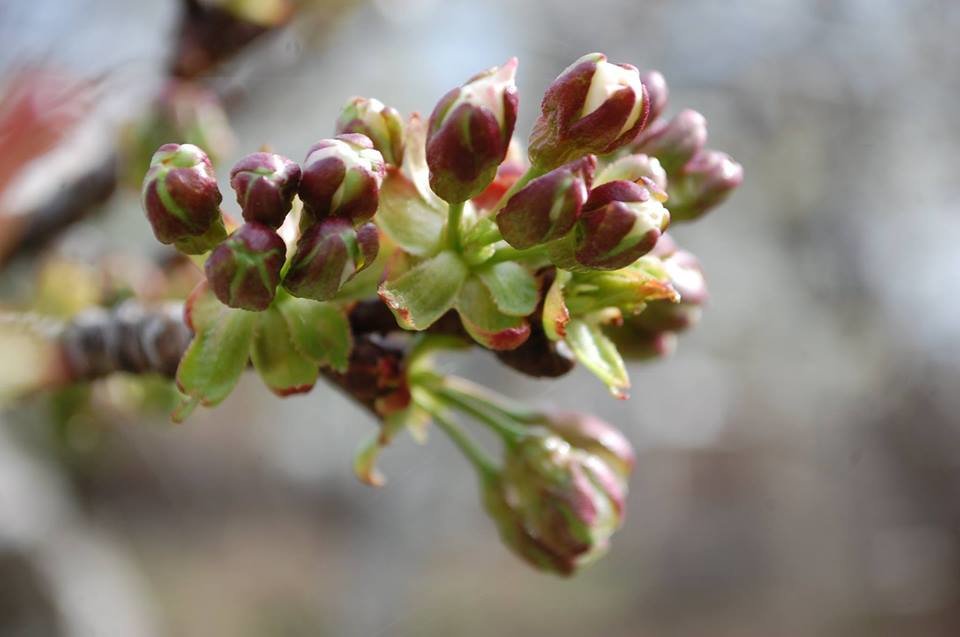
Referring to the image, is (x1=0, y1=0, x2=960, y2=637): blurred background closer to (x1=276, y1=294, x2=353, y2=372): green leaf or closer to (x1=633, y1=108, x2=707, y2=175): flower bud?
(x1=276, y1=294, x2=353, y2=372): green leaf

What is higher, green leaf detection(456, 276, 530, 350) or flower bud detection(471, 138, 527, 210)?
flower bud detection(471, 138, 527, 210)

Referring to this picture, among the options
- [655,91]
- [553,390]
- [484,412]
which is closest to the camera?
[655,91]

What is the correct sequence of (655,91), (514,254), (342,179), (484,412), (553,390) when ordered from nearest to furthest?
(342,179)
(514,254)
(655,91)
(484,412)
(553,390)

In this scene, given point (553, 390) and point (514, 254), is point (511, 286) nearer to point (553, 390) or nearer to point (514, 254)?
point (514, 254)

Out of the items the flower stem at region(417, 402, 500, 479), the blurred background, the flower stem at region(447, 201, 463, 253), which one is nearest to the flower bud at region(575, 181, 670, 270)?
the flower stem at region(447, 201, 463, 253)

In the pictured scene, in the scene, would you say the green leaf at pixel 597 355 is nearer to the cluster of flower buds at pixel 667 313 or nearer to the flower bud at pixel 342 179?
the cluster of flower buds at pixel 667 313

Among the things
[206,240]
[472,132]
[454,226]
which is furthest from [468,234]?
[206,240]

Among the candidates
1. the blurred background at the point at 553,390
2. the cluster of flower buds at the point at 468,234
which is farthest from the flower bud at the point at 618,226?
the blurred background at the point at 553,390
